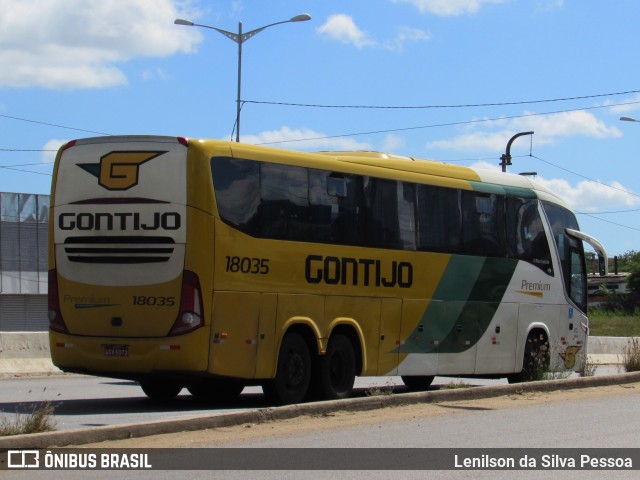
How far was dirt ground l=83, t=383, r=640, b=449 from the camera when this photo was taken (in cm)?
1048

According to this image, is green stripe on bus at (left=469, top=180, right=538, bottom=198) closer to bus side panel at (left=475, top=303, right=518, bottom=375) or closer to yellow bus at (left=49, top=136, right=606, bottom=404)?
yellow bus at (left=49, top=136, right=606, bottom=404)

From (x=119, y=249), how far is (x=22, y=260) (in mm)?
33520

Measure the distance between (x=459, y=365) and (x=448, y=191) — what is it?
115 inches

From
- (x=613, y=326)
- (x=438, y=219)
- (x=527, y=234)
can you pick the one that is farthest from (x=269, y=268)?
(x=613, y=326)

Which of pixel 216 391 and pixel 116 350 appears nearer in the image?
pixel 116 350

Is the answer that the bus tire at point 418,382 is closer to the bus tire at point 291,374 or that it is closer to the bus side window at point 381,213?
the bus side window at point 381,213

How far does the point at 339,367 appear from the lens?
15.8m

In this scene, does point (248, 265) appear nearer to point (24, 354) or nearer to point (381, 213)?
point (381, 213)

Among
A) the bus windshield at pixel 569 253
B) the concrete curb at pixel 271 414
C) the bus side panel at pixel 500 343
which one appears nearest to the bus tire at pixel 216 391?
the concrete curb at pixel 271 414

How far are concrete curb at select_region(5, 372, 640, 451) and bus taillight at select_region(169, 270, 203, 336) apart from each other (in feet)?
5.94

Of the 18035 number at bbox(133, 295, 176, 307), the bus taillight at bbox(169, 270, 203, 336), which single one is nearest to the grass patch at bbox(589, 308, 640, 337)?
the bus taillight at bbox(169, 270, 203, 336)

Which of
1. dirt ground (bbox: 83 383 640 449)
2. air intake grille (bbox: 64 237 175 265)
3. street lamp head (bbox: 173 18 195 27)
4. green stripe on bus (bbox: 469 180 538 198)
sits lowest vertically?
dirt ground (bbox: 83 383 640 449)

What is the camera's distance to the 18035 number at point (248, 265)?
13.9 meters

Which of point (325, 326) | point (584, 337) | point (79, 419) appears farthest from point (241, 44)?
point (79, 419)
